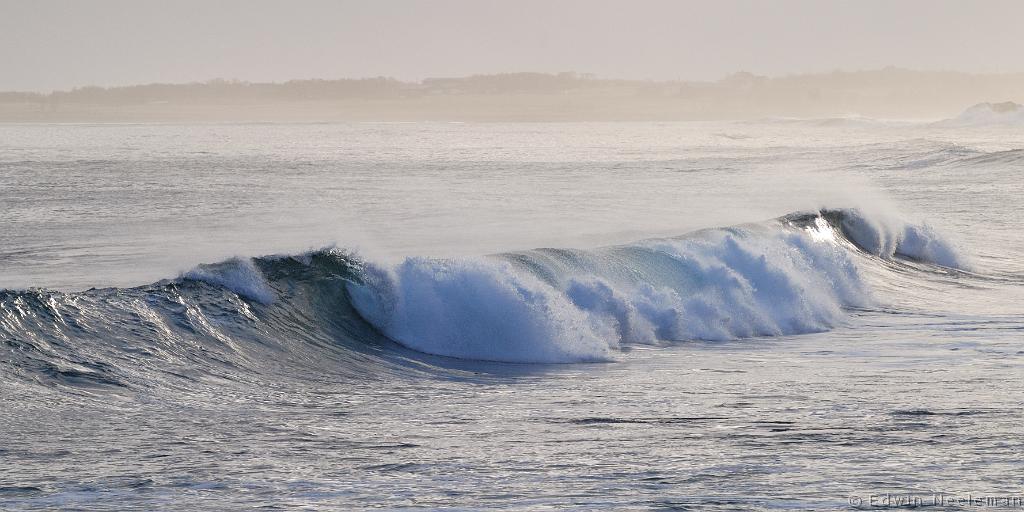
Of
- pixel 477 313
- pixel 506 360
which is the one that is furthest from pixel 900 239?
pixel 506 360

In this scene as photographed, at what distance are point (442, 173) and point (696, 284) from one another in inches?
1169

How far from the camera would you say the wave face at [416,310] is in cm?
991

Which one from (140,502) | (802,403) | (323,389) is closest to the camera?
(140,502)

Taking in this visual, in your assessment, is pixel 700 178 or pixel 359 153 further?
pixel 359 153

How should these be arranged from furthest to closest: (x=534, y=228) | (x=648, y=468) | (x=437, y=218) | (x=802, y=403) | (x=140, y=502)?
(x=437, y=218) < (x=534, y=228) < (x=802, y=403) < (x=648, y=468) < (x=140, y=502)

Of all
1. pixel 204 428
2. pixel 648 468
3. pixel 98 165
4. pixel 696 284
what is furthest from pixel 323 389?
pixel 98 165

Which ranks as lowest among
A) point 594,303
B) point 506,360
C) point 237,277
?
point 506,360

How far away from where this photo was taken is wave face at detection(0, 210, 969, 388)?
9.91 m

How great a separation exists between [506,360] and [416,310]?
152cm

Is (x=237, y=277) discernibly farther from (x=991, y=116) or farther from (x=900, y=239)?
(x=991, y=116)

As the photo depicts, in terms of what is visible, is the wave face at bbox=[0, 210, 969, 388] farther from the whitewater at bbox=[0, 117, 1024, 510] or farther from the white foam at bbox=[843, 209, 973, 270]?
the white foam at bbox=[843, 209, 973, 270]

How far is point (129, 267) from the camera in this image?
624 inches

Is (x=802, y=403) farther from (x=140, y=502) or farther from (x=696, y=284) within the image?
(x=696, y=284)

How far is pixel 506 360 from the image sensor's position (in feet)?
38.4
